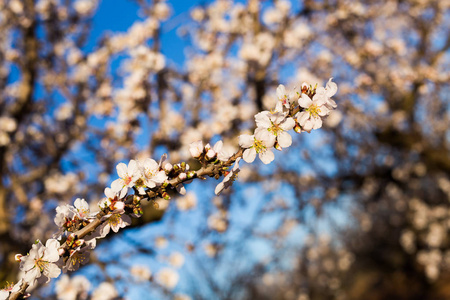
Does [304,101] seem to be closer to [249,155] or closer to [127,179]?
[249,155]

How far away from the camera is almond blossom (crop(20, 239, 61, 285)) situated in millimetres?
1310

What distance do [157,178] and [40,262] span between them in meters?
0.53

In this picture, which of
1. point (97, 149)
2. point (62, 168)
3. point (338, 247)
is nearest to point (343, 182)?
point (97, 149)

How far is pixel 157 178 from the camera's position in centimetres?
142

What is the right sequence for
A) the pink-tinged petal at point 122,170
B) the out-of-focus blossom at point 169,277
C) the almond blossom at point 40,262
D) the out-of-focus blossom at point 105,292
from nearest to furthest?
the almond blossom at point 40,262, the pink-tinged petal at point 122,170, the out-of-focus blossom at point 105,292, the out-of-focus blossom at point 169,277

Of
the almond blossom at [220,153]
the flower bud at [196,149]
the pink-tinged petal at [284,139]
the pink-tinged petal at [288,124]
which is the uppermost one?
the flower bud at [196,149]

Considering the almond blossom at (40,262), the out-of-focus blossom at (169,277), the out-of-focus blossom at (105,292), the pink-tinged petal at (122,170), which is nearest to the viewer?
the almond blossom at (40,262)

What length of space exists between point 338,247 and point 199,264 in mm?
14635

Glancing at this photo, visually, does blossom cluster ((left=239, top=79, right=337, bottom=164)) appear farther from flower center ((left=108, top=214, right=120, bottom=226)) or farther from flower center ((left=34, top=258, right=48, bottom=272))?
flower center ((left=34, top=258, right=48, bottom=272))

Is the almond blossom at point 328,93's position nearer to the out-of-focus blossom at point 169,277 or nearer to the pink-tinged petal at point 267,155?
the pink-tinged petal at point 267,155

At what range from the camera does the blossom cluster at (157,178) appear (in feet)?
4.47

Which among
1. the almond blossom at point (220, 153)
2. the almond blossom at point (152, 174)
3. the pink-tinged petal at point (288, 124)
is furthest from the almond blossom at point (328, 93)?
the almond blossom at point (152, 174)

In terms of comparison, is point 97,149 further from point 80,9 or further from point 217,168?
point 217,168

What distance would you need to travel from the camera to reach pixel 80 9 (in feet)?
21.9
